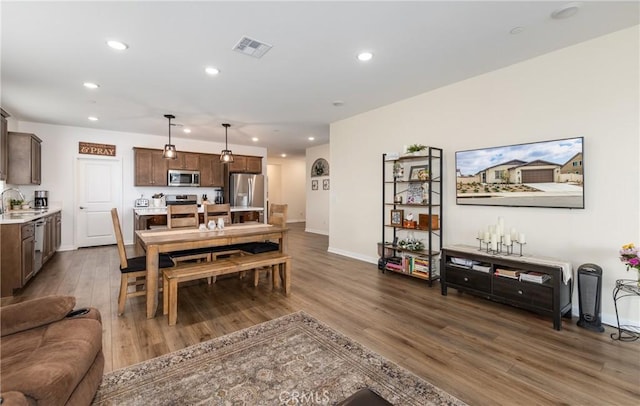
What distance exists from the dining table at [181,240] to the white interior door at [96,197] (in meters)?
4.20

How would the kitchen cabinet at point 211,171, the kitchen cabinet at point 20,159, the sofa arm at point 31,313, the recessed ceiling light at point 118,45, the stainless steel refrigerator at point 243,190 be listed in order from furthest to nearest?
the stainless steel refrigerator at point 243,190
the kitchen cabinet at point 211,171
the kitchen cabinet at point 20,159
the recessed ceiling light at point 118,45
the sofa arm at point 31,313

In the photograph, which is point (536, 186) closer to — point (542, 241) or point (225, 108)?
point (542, 241)

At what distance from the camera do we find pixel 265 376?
1.99m

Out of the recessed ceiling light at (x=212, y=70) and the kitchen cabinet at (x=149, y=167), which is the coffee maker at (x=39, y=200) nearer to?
the kitchen cabinet at (x=149, y=167)

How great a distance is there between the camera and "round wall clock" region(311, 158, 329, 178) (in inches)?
345

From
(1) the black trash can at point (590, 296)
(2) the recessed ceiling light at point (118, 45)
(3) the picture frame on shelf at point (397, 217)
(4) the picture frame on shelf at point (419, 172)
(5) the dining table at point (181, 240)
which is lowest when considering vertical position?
(1) the black trash can at point (590, 296)

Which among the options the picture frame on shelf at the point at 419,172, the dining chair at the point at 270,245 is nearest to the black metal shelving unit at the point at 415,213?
the picture frame on shelf at the point at 419,172

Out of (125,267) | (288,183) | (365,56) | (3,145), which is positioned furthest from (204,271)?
(288,183)

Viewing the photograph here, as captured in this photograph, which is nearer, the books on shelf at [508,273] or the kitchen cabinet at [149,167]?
the books on shelf at [508,273]

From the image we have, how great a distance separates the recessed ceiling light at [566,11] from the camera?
7.41ft

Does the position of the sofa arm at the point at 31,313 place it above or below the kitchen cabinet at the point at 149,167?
below

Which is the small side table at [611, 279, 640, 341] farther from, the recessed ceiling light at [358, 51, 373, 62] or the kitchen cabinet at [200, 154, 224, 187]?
the kitchen cabinet at [200, 154, 224, 187]

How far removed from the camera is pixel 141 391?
1821 millimetres

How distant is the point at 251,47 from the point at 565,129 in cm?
328
